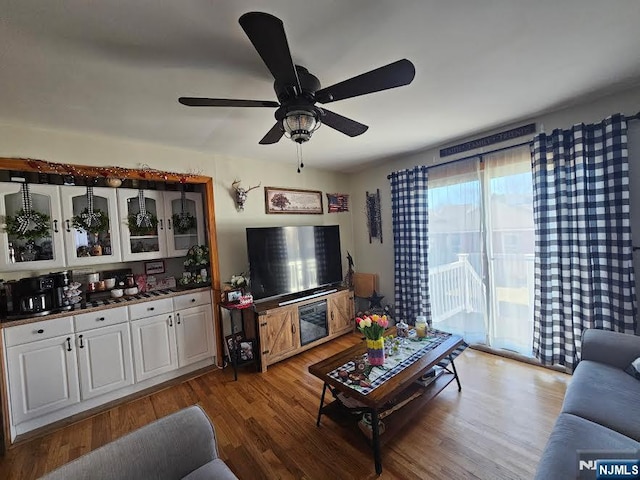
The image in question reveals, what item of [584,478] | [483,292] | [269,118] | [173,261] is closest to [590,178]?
[483,292]

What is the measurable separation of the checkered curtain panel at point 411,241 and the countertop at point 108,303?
2.43 m

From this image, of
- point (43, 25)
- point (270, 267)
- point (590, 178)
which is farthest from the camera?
point (270, 267)

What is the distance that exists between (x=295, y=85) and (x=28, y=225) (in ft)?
8.07

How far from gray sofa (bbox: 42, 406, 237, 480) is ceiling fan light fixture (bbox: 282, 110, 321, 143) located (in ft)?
4.78

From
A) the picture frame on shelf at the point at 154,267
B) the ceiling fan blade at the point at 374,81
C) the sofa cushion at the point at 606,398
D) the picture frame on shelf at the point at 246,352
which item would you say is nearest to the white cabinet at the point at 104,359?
the picture frame on shelf at the point at 154,267

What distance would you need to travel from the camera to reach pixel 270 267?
10.2 feet

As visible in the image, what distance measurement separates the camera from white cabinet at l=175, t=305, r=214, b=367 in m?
2.76

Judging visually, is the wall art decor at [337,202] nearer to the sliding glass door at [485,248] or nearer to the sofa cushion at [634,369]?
the sliding glass door at [485,248]

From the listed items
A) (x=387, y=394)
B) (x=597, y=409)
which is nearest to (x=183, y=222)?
(x=387, y=394)

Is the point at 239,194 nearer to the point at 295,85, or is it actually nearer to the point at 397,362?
the point at 295,85

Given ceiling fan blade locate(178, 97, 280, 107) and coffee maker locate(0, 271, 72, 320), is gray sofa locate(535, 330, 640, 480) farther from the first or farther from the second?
coffee maker locate(0, 271, 72, 320)

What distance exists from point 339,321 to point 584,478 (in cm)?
267

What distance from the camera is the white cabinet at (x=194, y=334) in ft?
9.04

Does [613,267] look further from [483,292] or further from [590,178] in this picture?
[483,292]
